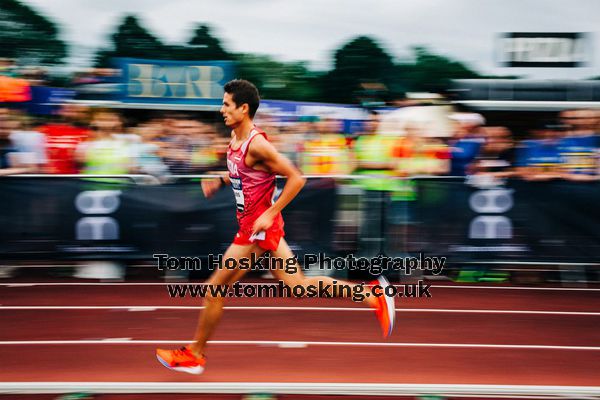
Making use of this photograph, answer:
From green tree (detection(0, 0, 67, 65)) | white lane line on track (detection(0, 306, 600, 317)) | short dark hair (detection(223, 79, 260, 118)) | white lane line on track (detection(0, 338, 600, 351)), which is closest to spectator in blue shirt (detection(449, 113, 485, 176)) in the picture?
white lane line on track (detection(0, 306, 600, 317))

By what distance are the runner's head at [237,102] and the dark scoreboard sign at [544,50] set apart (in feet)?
43.1

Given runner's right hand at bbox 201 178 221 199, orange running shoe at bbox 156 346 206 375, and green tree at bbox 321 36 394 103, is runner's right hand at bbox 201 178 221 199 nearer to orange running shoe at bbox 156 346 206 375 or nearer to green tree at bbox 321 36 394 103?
orange running shoe at bbox 156 346 206 375

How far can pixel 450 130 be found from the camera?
10156mm

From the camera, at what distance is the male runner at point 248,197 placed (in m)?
5.02

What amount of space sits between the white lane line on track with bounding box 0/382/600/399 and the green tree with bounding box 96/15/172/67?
61.3 metres

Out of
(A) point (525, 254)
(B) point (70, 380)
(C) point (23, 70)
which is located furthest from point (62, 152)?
(A) point (525, 254)

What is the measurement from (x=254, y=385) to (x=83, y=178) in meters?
5.19

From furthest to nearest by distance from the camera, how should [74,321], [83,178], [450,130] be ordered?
[450,130]
[83,178]
[74,321]

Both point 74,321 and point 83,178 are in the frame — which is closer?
point 74,321

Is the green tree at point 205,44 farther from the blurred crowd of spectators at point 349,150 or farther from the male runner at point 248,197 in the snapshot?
the male runner at point 248,197

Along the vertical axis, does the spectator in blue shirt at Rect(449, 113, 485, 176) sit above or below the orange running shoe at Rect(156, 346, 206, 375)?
above

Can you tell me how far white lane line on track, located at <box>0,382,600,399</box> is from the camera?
493cm

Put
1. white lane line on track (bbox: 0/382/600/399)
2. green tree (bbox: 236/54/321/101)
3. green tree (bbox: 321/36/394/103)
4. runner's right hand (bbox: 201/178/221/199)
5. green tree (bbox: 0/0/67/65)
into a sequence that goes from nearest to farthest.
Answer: white lane line on track (bbox: 0/382/600/399)
runner's right hand (bbox: 201/178/221/199)
green tree (bbox: 321/36/394/103)
green tree (bbox: 0/0/67/65)
green tree (bbox: 236/54/321/101)

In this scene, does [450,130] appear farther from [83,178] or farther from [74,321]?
A: [74,321]
